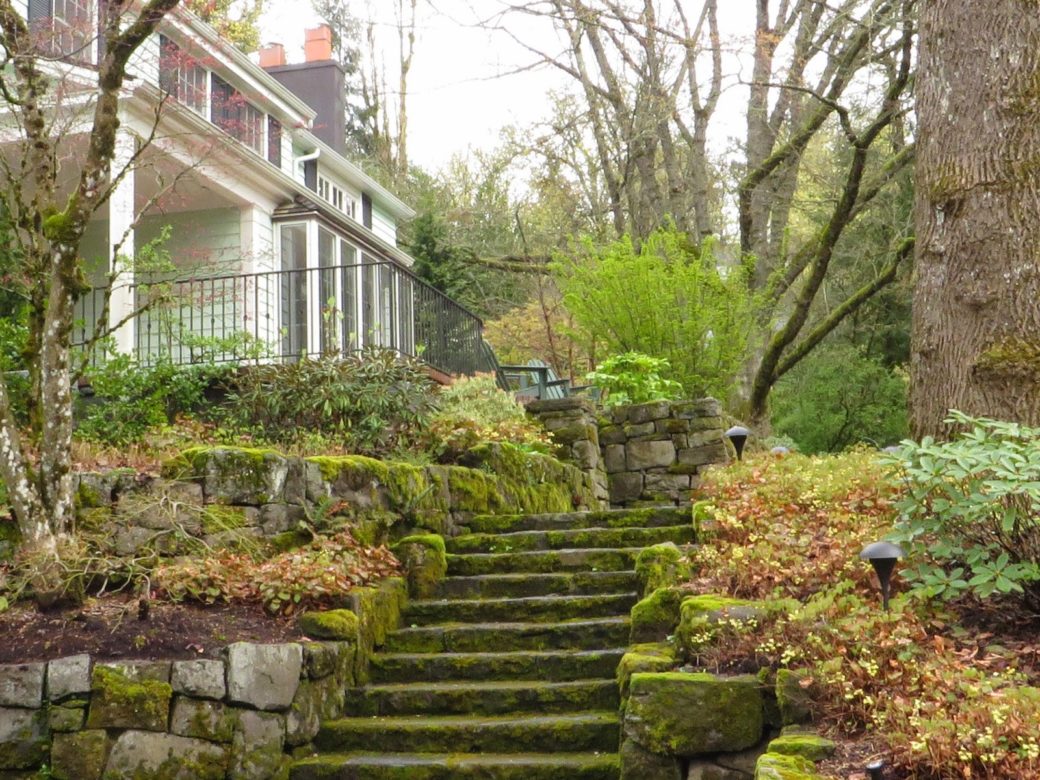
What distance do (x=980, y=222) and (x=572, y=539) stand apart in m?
3.45

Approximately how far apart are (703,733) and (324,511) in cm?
308

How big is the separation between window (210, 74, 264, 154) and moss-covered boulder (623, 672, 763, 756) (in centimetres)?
1023

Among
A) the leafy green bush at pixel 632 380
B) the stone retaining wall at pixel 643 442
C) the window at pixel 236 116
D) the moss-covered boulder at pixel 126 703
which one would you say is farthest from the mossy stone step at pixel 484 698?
the window at pixel 236 116

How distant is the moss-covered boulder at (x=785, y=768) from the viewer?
11.9 feet

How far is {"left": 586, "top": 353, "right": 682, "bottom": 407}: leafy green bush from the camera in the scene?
485 inches

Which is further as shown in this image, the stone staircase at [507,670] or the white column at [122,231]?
the white column at [122,231]

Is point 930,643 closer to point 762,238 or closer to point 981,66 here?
point 981,66

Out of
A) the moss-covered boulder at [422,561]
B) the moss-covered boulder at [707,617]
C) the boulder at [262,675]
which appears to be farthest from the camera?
the moss-covered boulder at [422,561]

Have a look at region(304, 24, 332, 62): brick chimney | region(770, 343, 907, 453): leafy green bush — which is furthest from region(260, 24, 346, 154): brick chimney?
region(770, 343, 907, 453): leafy green bush

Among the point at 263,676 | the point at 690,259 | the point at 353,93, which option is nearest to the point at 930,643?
the point at 263,676

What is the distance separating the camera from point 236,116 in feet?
47.1

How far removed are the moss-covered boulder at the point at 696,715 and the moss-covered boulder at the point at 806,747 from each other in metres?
0.60

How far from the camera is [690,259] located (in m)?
14.1

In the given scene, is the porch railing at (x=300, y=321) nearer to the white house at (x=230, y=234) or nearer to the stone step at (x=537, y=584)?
the white house at (x=230, y=234)
